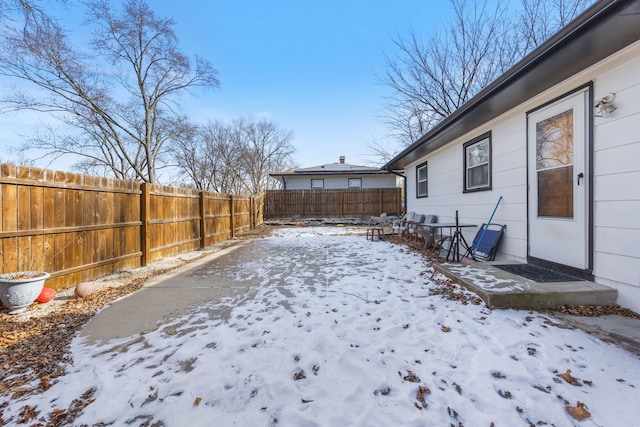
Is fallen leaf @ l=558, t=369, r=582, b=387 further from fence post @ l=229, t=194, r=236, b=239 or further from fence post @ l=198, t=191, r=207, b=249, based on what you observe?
fence post @ l=229, t=194, r=236, b=239

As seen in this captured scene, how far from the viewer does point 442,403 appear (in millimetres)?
1596

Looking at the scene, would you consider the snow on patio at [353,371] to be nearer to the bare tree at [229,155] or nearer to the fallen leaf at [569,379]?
the fallen leaf at [569,379]

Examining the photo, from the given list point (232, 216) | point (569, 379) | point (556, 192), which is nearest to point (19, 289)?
point (569, 379)

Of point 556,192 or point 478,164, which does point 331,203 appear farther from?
point 556,192

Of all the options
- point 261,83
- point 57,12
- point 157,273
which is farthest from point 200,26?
point 157,273

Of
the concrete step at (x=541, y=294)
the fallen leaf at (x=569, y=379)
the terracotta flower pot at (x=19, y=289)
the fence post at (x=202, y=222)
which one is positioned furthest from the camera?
the fence post at (x=202, y=222)

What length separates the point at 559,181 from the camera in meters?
3.58

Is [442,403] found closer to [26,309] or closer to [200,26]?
[26,309]

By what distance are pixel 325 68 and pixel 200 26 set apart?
5.06 metres

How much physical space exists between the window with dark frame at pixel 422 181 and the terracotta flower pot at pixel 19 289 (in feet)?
27.5

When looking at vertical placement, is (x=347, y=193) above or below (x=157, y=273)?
above

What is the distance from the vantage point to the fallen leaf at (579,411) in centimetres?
146

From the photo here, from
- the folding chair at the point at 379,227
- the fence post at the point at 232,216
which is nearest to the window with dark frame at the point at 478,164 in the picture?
the folding chair at the point at 379,227

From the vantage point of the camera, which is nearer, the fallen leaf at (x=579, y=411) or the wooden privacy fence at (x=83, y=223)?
the fallen leaf at (x=579, y=411)
